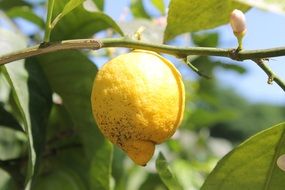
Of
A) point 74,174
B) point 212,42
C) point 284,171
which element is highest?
point 284,171

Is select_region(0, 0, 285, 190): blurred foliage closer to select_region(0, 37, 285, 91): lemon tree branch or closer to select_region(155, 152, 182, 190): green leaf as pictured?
select_region(155, 152, 182, 190): green leaf

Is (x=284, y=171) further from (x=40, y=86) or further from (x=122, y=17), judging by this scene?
(x=122, y=17)

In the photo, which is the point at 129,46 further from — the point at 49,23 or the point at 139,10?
the point at 139,10

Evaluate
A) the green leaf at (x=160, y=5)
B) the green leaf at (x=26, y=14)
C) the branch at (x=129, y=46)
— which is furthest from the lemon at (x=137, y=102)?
the green leaf at (x=160, y=5)

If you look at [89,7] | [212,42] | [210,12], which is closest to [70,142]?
[89,7]

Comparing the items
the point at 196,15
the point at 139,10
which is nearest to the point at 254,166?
the point at 196,15
